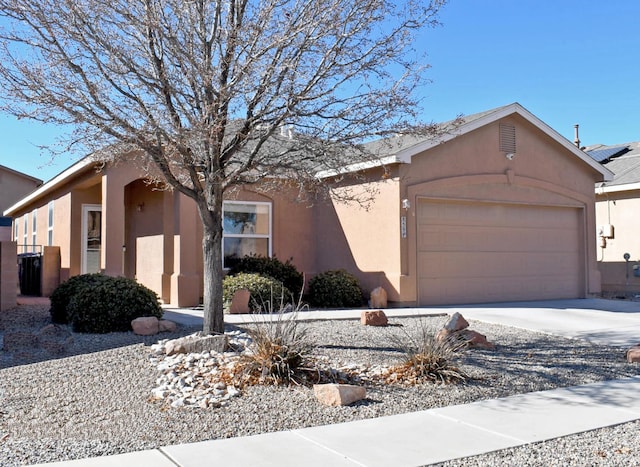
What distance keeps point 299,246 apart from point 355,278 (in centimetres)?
226

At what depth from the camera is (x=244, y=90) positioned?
8367 mm

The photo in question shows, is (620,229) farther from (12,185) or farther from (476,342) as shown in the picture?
(12,185)

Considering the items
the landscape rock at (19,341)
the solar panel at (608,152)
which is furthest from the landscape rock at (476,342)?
the solar panel at (608,152)

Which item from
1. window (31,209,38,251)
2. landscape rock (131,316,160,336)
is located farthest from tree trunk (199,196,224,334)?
window (31,209,38,251)

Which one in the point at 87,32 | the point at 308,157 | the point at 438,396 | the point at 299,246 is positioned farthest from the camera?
the point at 299,246

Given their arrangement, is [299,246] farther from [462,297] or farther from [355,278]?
[462,297]

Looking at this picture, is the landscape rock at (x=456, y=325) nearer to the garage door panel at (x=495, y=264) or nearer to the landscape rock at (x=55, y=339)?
the garage door panel at (x=495, y=264)

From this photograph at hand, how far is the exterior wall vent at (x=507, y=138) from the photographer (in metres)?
16.8

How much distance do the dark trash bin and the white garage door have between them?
10.8 m

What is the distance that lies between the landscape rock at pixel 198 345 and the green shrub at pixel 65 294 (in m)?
3.23

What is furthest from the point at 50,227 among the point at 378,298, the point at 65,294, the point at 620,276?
the point at 620,276

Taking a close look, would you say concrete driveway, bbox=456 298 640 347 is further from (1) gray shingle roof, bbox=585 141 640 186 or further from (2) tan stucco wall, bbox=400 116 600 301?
(1) gray shingle roof, bbox=585 141 640 186

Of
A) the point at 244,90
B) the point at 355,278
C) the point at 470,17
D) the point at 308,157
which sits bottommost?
the point at 355,278

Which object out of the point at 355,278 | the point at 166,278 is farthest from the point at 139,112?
the point at 355,278
